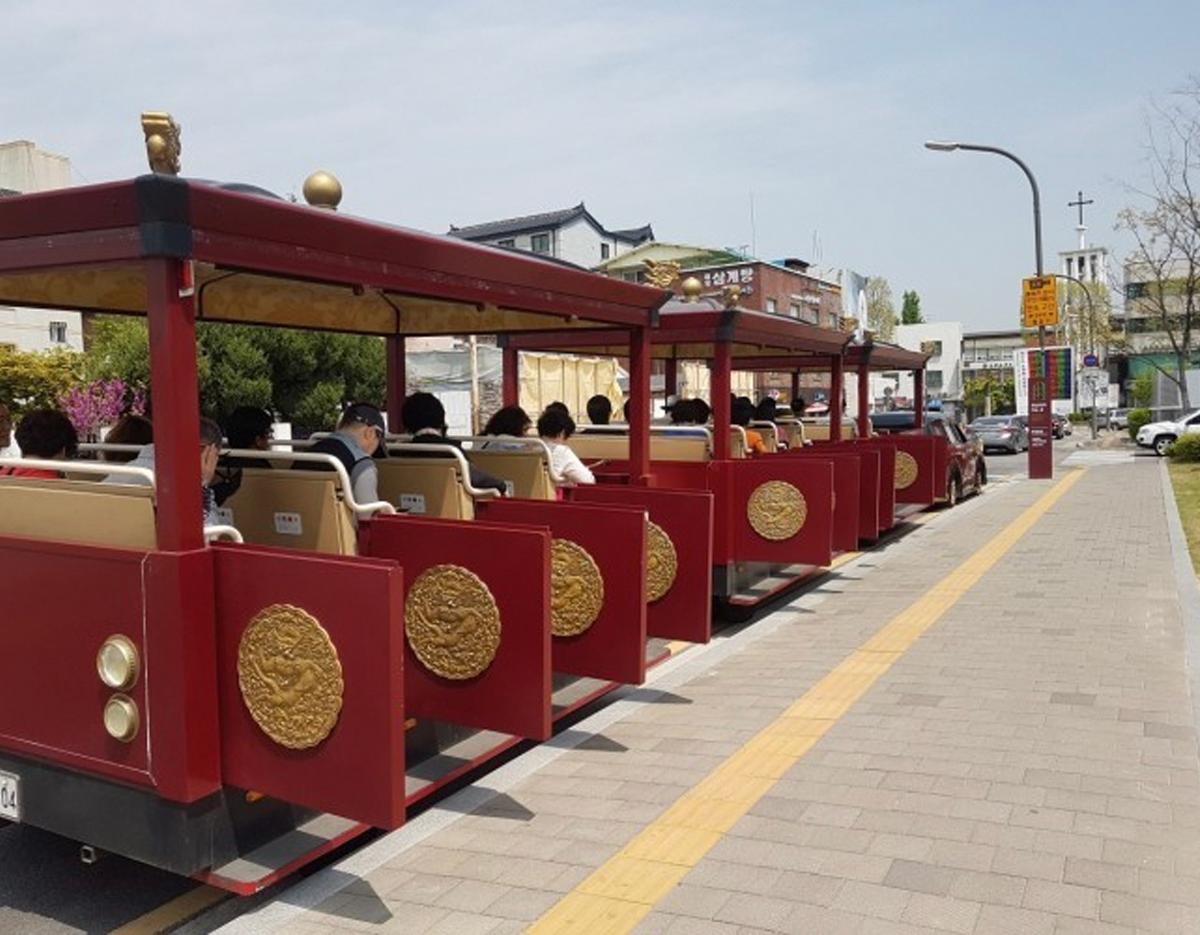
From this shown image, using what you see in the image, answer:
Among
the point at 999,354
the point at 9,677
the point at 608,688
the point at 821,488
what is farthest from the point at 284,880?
the point at 999,354

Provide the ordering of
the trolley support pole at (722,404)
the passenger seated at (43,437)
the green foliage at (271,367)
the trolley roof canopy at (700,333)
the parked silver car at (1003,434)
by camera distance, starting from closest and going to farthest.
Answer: the passenger seated at (43,437)
the trolley roof canopy at (700,333)
the trolley support pole at (722,404)
the green foliage at (271,367)
the parked silver car at (1003,434)

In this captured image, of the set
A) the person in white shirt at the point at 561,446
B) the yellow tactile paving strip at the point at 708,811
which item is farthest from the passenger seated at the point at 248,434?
the yellow tactile paving strip at the point at 708,811

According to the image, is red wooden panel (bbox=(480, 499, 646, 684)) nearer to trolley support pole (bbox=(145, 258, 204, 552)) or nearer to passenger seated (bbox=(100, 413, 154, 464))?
trolley support pole (bbox=(145, 258, 204, 552))

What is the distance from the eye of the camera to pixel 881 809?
414cm

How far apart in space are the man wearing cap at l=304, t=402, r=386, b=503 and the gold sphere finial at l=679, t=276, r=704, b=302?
3.58 metres

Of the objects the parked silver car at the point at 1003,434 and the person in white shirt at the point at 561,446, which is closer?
the person in white shirt at the point at 561,446

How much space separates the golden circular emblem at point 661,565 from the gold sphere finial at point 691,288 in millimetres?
2952

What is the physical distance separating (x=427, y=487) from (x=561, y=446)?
1.62 meters

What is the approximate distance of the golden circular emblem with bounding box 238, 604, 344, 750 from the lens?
10.5 feet

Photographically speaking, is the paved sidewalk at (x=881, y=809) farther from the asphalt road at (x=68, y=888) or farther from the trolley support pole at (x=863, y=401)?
the trolley support pole at (x=863, y=401)

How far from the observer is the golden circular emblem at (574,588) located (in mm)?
4770

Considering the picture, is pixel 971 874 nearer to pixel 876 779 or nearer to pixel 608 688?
pixel 876 779

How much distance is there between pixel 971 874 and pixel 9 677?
3.38 m

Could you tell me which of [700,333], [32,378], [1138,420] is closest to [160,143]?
[700,333]
